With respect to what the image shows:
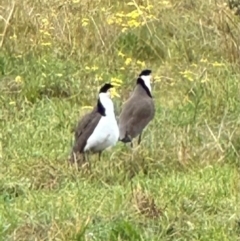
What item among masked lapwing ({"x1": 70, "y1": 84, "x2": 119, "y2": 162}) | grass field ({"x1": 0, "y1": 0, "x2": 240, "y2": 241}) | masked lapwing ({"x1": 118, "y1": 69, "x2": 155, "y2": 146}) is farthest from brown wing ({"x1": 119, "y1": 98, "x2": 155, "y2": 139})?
masked lapwing ({"x1": 70, "y1": 84, "x2": 119, "y2": 162})

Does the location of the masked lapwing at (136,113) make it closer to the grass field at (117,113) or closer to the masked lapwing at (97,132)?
the grass field at (117,113)

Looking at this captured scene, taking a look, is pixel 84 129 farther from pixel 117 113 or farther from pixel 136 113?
pixel 117 113

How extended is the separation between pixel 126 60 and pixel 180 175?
314cm

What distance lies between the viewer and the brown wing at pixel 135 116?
8680 millimetres

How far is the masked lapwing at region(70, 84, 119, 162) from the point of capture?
8.20 m

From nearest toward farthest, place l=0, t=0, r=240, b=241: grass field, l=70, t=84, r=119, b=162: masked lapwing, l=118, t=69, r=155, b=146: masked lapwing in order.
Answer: l=0, t=0, r=240, b=241: grass field < l=70, t=84, r=119, b=162: masked lapwing < l=118, t=69, r=155, b=146: masked lapwing

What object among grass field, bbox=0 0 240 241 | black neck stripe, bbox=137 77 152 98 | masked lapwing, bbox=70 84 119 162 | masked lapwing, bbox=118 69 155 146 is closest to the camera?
grass field, bbox=0 0 240 241

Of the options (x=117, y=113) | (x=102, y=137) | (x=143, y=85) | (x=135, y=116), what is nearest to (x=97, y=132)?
(x=102, y=137)

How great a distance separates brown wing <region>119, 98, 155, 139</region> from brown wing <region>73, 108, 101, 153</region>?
1.21 feet

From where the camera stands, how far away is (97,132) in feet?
27.0

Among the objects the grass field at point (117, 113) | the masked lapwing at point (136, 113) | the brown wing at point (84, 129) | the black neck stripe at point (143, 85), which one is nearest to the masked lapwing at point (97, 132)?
the brown wing at point (84, 129)

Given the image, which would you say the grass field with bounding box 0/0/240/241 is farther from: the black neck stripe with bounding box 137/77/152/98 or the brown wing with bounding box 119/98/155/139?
the black neck stripe with bounding box 137/77/152/98

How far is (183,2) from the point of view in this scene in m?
12.0

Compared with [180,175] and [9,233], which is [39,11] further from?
[9,233]
